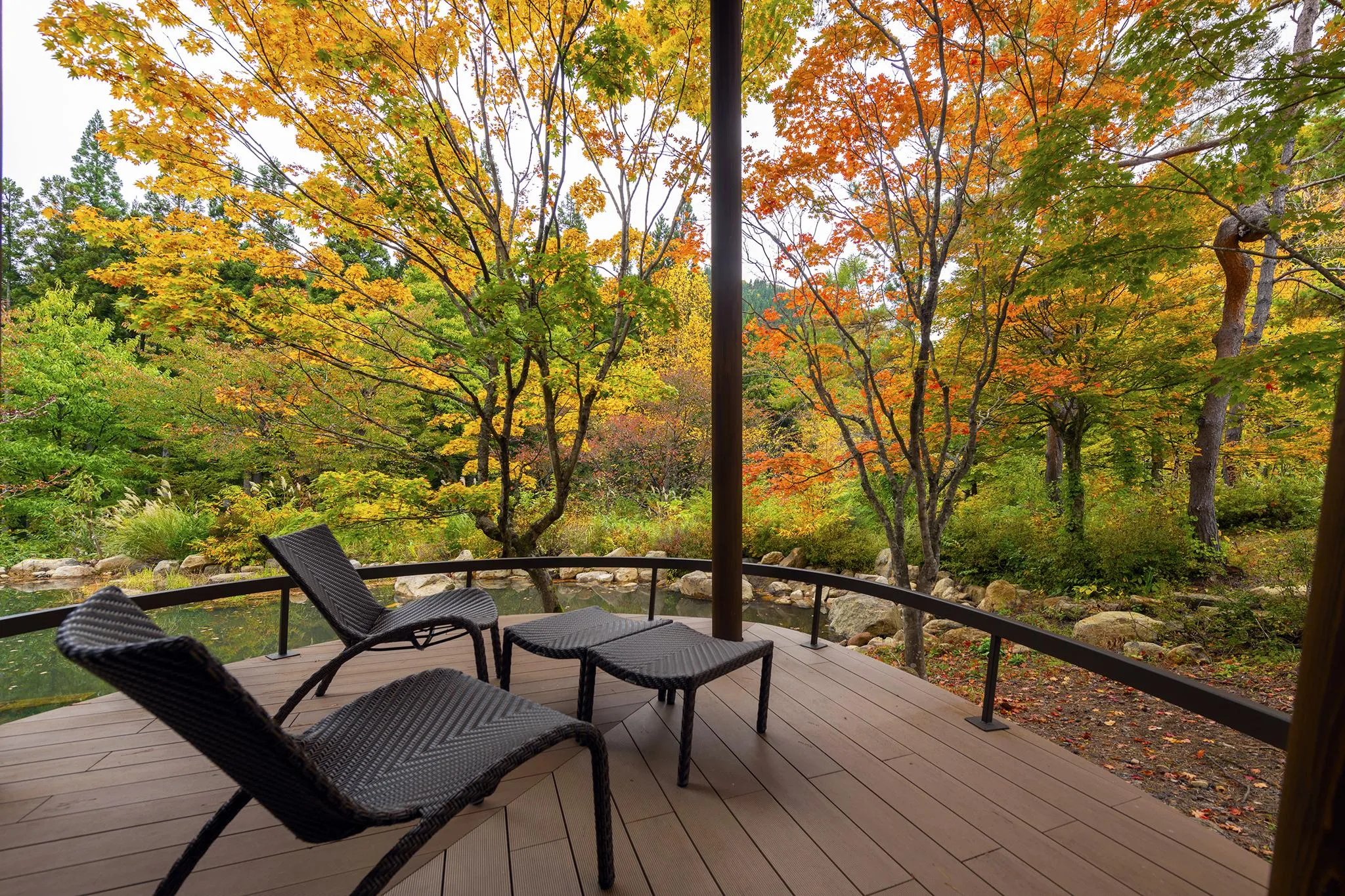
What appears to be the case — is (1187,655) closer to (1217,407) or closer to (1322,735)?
(1217,407)

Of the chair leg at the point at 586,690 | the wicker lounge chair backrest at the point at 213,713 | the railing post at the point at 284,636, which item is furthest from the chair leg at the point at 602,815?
the railing post at the point at 284,636

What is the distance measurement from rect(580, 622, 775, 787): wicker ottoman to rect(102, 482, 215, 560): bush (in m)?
8.44

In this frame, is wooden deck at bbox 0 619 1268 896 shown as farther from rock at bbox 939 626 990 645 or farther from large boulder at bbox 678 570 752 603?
large boulder at bbox 678 570 752 603

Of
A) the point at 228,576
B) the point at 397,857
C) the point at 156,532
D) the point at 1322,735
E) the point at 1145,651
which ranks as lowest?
the point at 228,576

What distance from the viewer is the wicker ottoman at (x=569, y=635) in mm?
→ 2102

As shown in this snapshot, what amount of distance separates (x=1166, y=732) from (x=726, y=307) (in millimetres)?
4579

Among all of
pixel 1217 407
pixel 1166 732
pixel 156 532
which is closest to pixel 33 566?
pixel 156 532

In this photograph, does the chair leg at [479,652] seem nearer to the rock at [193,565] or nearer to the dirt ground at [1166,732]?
the dirt ground at [1166,732]

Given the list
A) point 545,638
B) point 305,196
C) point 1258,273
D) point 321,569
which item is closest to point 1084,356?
point 1258,273

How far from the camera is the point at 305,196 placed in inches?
163

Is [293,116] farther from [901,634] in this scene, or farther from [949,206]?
[901,634]

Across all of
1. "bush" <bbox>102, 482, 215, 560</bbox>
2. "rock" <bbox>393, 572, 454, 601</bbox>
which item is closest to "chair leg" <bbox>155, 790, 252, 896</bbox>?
"rock" <bbox>393, 572, 454, 601</bbox>

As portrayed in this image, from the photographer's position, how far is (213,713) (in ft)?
3.23

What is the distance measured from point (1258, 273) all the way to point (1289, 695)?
5.56 meters
